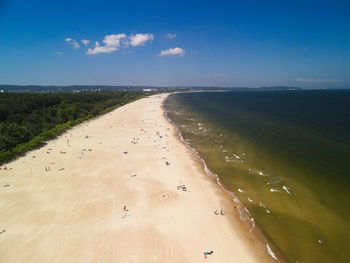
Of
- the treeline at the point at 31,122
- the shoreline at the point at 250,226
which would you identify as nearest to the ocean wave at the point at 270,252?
the shoreline at the point at 250,226

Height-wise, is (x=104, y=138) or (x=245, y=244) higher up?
(x=104, y=138)

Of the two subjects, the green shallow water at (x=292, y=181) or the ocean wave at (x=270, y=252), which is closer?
the ocean wave at (x=270, y=252)

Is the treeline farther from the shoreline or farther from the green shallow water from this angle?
the shoreline

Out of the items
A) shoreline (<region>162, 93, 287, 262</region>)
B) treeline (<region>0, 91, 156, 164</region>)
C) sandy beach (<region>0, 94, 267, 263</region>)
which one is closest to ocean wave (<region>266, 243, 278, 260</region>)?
shoreline (<region>162, 93, 287, 262</region>)

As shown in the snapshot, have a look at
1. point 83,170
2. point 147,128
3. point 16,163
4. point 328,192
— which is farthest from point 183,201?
point 147,128

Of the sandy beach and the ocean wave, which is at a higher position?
the sandy beach

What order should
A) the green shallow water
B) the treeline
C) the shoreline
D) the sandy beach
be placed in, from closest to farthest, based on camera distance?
1. the sandy beach
2. the shoreline
3. the green shallow water
4. the treeline

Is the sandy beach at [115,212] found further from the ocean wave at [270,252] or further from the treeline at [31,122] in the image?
the treeline at [31,122]

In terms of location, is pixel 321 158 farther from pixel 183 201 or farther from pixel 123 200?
pixel 123 200
